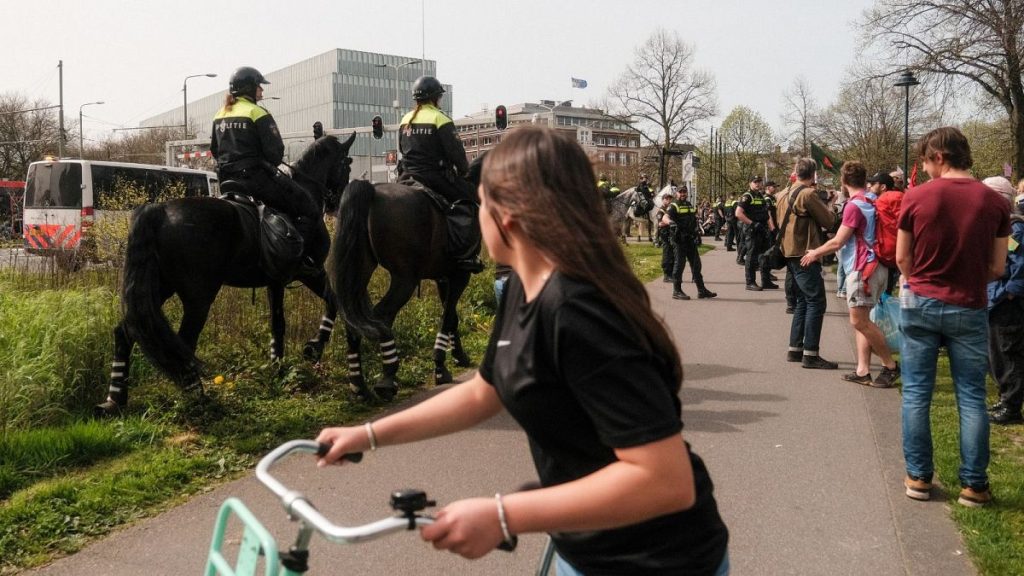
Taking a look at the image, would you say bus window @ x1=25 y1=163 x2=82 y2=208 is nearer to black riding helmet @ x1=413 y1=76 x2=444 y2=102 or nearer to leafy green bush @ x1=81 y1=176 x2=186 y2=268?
leafy green bush @ x1=81 y1=176 x2=186 y2=268

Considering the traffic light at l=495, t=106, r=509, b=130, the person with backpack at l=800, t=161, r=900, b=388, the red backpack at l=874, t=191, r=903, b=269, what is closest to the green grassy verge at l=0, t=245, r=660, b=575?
the person with backpack at l=800, t=161, r=900, b=388

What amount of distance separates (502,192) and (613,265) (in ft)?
0.89

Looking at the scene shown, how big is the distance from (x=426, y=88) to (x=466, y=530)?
6.75 meters

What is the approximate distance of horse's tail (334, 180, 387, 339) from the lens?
23.1 ft

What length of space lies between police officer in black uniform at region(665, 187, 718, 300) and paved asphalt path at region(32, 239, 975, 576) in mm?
6772

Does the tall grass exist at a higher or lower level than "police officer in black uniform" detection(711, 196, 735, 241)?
lower

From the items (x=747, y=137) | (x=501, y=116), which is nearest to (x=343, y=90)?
(x=747, y=137)

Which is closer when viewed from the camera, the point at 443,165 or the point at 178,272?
the point at 178,272

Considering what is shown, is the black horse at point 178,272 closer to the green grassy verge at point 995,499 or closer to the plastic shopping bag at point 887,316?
the green grassy verge at point 995,499

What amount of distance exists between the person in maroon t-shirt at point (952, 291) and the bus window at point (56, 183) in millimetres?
22526

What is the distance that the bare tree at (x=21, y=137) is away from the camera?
154 ft

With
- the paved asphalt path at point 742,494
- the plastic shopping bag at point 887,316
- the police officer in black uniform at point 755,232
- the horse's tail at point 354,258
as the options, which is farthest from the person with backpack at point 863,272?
the police officer in black uniform at point 755,232

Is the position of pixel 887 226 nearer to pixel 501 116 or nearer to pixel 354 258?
pixel 354 258

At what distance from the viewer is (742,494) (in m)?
5.05
